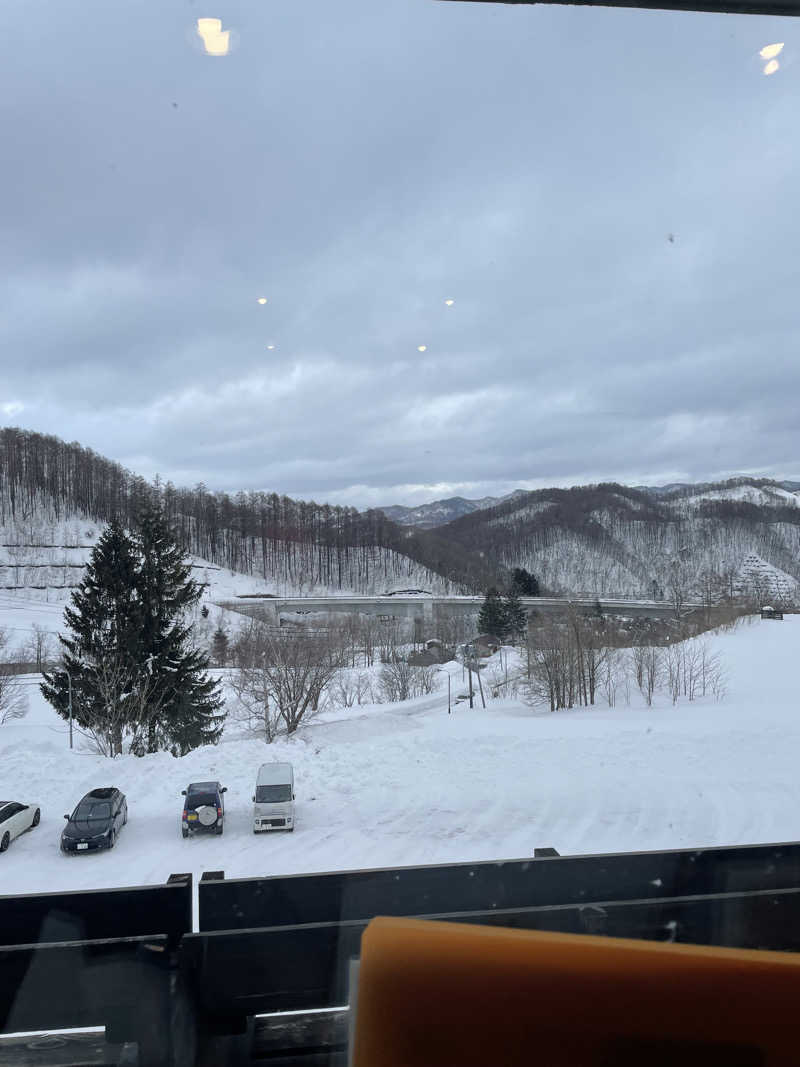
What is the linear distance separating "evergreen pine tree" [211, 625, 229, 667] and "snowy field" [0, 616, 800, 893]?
4.99 meters

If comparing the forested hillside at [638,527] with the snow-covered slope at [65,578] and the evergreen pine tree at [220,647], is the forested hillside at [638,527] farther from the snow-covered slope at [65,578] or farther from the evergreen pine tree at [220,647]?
the evergreen pine tree at [220,647]

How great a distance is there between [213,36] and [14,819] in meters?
2.46

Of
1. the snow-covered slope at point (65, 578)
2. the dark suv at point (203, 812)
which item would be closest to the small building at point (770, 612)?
the snow-covered slope at point (65, 578)

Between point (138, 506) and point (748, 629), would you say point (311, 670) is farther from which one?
point (748, 629)

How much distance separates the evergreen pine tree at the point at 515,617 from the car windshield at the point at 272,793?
1167 cm

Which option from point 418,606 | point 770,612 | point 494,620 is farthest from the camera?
point 494,620

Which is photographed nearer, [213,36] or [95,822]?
[213,36]

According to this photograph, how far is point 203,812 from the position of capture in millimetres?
2391

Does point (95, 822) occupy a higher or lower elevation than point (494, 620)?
higher

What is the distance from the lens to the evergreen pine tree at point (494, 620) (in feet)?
47.4

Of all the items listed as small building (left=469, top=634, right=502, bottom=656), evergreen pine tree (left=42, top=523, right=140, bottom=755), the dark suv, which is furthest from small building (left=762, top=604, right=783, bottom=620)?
the dark suv

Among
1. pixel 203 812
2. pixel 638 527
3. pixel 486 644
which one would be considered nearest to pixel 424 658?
pixel 486 644

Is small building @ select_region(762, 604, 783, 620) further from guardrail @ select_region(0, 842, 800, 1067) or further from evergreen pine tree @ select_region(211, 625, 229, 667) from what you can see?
guardrail @ select_region(0, 842, 800, 1067)

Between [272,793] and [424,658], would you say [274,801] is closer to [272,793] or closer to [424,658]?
[272,793]
